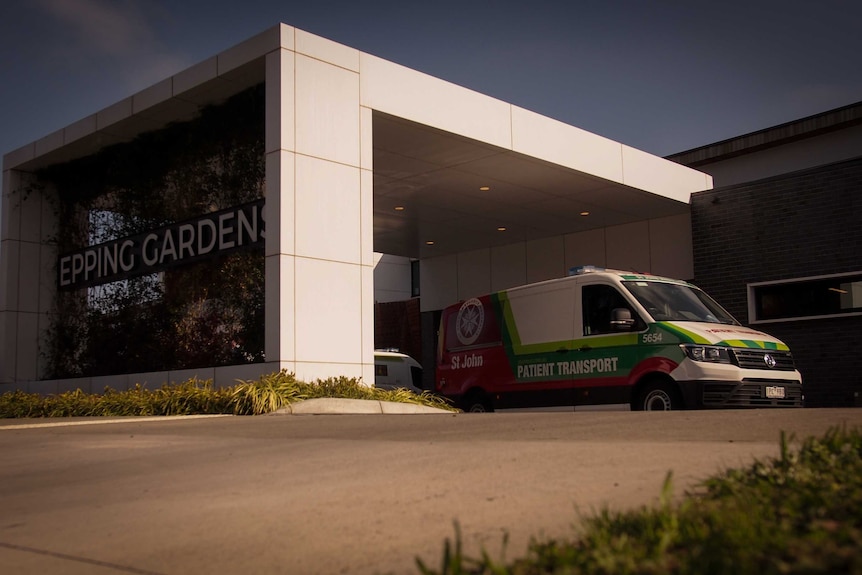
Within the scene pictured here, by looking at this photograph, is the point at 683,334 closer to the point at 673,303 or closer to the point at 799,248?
the point at 673,303

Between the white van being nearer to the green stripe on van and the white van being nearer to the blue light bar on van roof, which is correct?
the blue light bar on van roof

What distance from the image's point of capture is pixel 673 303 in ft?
43.1

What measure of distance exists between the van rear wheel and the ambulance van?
0.06ft

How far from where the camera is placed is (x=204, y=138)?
52.9ft

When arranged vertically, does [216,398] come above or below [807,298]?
below

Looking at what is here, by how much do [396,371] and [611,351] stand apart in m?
12.3

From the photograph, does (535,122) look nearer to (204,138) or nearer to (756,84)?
(204,138)

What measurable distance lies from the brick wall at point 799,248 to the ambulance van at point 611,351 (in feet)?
18.7

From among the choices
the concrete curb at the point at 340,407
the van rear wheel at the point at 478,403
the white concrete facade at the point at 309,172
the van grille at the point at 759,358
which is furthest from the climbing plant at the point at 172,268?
the van grille at the point at 759,358

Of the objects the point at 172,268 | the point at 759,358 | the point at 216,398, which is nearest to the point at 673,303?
the point at 759,358

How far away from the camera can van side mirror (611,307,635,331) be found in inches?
496

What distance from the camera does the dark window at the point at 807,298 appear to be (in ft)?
59.7

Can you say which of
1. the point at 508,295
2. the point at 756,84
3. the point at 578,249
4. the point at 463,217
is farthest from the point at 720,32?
the point at 508,295

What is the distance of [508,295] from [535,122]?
3.59 metres
